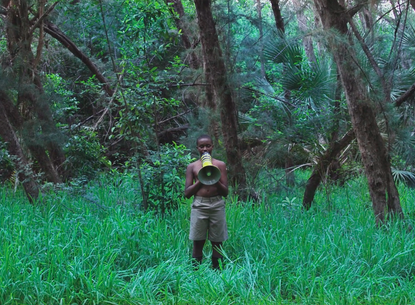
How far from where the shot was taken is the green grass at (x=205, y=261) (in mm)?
3670

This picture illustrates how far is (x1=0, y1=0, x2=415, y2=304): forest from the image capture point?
393cm

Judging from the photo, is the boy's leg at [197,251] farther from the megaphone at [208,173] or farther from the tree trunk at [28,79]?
the tree trunk at [28,79]

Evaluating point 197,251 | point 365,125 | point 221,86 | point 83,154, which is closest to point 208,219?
point 197,251

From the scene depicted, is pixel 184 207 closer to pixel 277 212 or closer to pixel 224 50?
pixel 277 212

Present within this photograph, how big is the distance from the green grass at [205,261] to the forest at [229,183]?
0.06ft

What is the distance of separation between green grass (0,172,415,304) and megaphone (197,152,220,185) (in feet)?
2.69

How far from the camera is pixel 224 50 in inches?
325

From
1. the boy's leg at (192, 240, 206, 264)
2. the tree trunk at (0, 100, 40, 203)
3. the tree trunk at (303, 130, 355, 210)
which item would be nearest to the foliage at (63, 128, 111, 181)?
the tree trunk at (0, 100, 40, 203)

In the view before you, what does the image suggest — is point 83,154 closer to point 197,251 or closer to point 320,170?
point 320,170

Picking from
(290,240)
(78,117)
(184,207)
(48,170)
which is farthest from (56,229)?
(78,117)

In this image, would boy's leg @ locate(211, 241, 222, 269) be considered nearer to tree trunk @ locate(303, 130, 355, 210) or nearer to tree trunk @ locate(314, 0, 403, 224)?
tree trunk @ locate(314, 0, 403, 224)

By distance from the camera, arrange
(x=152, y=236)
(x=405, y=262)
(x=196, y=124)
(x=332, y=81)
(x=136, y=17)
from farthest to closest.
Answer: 1. (x=196, y=124)
2. (x=332, y=81)
3. (x=136, y=17)
4. (x=152, y=236)
5. (x=405, y=262)

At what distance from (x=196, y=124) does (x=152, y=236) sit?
5985 mm

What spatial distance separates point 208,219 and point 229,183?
3.36 meters
